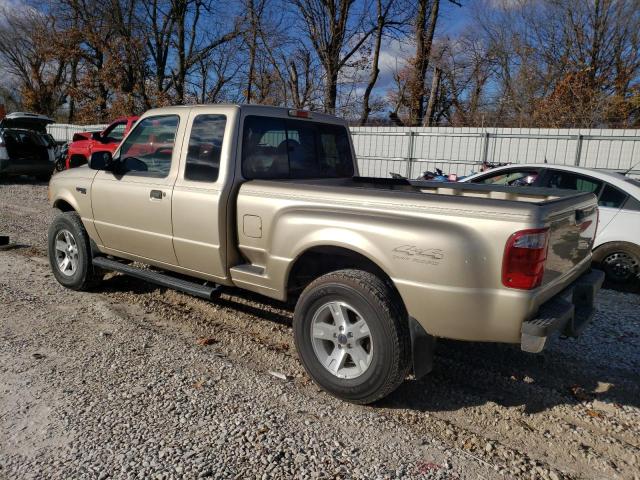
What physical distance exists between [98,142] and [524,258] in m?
13.4

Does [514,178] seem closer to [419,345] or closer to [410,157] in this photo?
[419,345]

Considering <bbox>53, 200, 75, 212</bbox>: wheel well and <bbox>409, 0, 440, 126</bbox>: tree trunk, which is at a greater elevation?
<bbox>409, 0, 440, 126</bbox>: tree trunk

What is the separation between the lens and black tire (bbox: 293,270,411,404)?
3.11 m

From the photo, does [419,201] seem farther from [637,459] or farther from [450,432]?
[637,459]

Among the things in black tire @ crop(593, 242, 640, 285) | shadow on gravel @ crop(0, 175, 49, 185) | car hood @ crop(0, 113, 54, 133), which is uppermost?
car hood @ crop(0, 113, 54, 133)

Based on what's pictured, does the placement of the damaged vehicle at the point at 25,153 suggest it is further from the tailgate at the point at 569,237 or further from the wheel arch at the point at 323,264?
the tailgate at the point at 569,237

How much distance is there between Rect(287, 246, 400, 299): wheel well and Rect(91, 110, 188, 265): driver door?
1.28m

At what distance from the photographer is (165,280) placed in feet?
14.9

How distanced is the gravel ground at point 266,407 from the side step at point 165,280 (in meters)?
0.43

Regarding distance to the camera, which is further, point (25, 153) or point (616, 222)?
point (25, 153)

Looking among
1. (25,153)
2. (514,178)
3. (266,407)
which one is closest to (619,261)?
(514,178)

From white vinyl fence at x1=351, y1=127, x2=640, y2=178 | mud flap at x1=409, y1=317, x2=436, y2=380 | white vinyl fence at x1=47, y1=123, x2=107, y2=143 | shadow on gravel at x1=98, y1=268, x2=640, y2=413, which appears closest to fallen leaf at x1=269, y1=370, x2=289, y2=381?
shadow on gravel at x1=98, y1=268, x2=640, y2=413

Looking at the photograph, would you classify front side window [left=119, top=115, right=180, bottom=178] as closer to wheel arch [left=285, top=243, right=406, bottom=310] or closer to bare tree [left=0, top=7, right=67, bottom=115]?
wheel arch [left=285, top=243, right=406, bottom=310]

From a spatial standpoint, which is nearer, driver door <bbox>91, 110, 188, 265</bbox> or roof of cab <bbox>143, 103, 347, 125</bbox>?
roof of cab <bbox>143, 103, 347, 125</bbox>
